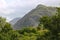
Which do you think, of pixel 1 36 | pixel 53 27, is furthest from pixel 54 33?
pixel 1 36

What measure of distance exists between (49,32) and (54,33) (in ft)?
2.48

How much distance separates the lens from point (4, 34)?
238ft

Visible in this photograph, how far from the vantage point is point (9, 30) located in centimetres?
7788

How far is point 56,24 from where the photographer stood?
1235 inches

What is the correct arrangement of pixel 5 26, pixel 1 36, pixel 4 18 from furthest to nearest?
1. pixel 4 18
2. pixel 5 26
3. pixel 1 36

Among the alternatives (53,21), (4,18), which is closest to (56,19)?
(53,21)

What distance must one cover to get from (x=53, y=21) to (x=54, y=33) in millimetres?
1535

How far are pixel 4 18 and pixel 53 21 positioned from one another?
5325 centimetres

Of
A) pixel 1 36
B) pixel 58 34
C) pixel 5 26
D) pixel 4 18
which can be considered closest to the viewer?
pixel 58 34

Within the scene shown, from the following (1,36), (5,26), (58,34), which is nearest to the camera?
(58,34)

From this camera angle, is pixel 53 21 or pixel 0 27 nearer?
pixel 53 21

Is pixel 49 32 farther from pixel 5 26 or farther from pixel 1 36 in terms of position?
pixel 5 26

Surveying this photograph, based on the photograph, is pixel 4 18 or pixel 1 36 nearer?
pixel 1 36

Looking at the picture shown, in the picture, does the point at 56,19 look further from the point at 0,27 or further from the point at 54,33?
the point at 0,27
